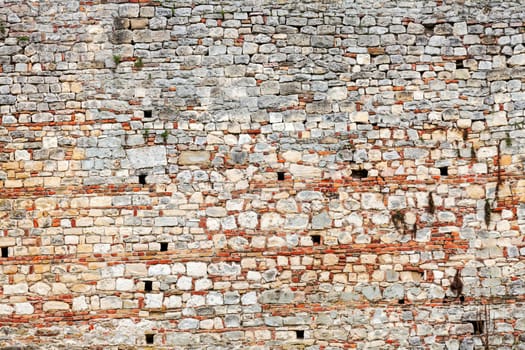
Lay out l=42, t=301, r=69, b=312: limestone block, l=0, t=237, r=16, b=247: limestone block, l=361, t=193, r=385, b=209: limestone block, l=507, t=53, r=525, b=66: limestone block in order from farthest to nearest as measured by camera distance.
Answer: l=507, t=53, r=525, b=66: limestone block, l=361, t=193, r=385, b=209: limestone block, l=0, t=237, r=16, b=247: limestone block, l=42, t=301, r=69, b=312: limestone block

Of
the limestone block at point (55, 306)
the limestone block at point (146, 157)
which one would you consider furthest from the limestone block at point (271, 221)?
the limestone block at point (55, 306)

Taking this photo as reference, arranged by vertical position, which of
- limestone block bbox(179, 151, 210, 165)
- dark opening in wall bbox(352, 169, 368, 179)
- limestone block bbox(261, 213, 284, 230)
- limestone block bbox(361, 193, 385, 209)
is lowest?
limestone block bbox(261, 213, 284, 230)

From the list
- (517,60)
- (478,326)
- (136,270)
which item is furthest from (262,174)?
(517,60)

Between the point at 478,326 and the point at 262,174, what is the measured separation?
10.8 feet

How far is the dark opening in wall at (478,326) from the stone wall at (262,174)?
57mm

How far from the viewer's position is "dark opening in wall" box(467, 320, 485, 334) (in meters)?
9.05

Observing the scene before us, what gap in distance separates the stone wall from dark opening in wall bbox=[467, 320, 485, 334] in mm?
57

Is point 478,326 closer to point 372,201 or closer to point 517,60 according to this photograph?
point 372,201

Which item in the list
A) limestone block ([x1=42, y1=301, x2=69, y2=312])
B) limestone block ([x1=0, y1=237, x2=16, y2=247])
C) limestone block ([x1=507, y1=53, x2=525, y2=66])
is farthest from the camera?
limestone block ([x1=507, y1=53, x2=525, y2=66])

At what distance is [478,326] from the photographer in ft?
29.7

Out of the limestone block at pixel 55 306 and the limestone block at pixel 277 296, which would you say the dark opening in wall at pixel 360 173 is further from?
→ the limestone block at pixel 55 306

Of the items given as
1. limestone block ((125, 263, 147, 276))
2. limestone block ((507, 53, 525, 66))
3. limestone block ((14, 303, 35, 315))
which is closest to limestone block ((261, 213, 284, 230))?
limestone block ((125, 263, 147, 276))

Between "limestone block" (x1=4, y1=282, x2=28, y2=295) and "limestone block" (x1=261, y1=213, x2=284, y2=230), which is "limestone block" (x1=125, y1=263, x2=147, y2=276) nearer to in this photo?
"limestone block" (x1=4, y1=282, x2=28, y2=295)

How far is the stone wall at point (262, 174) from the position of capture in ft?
29.6
